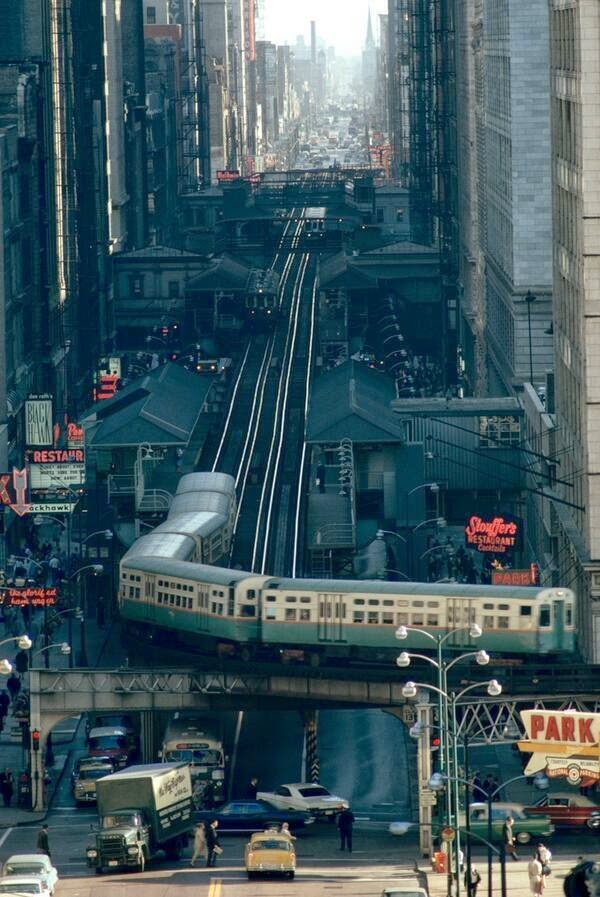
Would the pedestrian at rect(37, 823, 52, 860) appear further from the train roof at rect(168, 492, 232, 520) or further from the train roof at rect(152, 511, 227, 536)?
the train roof at rect(168, 492, 232, 520)

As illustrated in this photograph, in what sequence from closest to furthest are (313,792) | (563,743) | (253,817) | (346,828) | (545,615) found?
(563,743)
(346,828)
(253,817)
(313,792)
(545,615)

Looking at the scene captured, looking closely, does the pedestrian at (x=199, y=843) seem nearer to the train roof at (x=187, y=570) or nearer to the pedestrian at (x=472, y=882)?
the pedestrian at (x=472, y=882)

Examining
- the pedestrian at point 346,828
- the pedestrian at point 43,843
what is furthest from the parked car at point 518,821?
the pedestrian at point 43,843

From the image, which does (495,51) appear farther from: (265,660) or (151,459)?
(265,660)

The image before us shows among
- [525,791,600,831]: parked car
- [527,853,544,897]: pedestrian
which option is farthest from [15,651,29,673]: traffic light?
[527,853,544,897]: pedestrian

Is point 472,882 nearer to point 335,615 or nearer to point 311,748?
point 311,748

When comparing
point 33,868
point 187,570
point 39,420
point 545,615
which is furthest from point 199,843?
point 39,420
